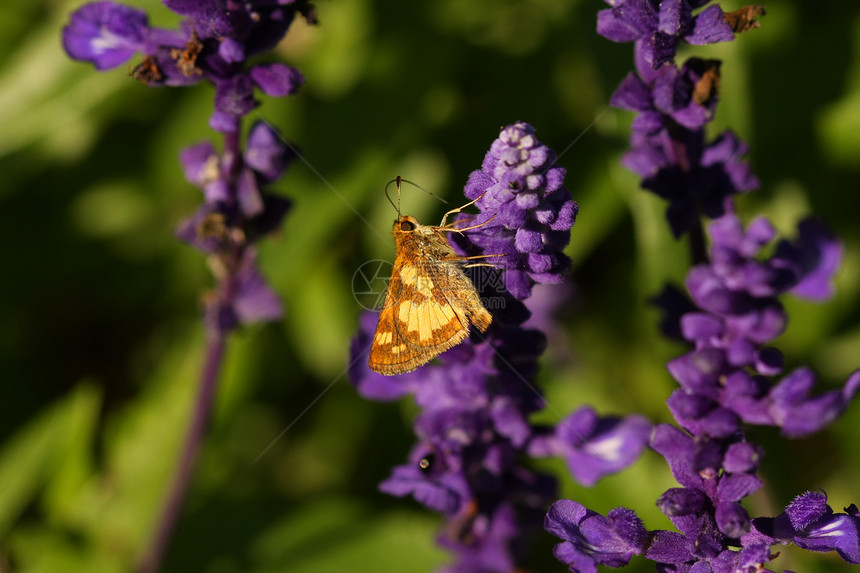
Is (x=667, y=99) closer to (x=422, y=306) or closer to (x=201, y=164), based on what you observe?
(x=422, y=306)

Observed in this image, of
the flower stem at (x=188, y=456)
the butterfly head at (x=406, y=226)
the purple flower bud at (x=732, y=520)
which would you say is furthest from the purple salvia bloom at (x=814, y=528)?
the flower stem at (x=188, y=456)

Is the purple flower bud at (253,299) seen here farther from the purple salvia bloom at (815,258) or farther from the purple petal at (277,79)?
the purple salvia bloom at (815,258)

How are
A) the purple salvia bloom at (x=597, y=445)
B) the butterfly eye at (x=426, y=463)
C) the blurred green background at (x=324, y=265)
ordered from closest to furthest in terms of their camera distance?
the butterfly eye at (x=426, y=463)
the purple salvia bloom at (x=597, y=445)
the blurred green background at (x=324, y=265)

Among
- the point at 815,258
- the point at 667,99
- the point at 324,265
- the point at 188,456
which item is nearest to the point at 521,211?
the point at 667,99

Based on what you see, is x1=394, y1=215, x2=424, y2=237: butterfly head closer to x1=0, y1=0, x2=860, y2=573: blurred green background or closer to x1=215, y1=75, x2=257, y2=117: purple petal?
x1=215, y1=75, x2=257, y2=117: purple petal

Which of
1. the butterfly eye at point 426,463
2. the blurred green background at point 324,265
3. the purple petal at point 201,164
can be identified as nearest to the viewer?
the butterfly eye at point 426,463

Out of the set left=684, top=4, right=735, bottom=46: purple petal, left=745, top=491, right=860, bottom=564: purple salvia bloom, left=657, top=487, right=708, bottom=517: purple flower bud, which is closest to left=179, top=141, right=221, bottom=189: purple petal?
left=684, top=4, right=735, bottom=46: purple petal

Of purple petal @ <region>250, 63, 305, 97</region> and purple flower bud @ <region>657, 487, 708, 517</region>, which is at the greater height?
purple petal @ <region>250, 63, 305, 97</region>

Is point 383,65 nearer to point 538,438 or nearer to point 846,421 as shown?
point 538,438
